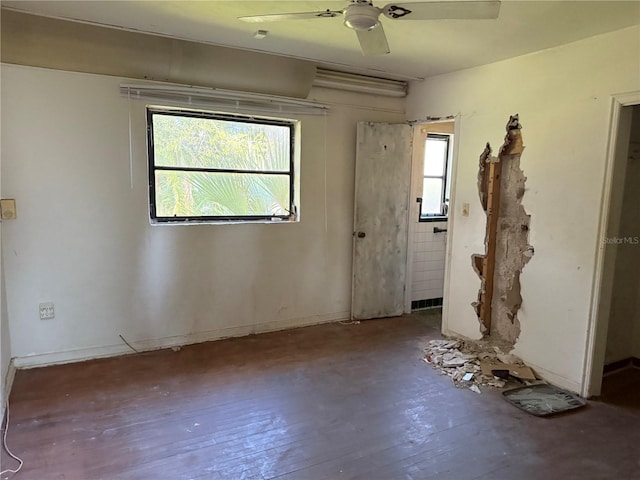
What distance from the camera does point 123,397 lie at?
2830mm

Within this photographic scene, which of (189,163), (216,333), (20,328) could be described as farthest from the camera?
(216,333)

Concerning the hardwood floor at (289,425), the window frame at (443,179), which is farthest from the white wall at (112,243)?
the window frame at (443,179)

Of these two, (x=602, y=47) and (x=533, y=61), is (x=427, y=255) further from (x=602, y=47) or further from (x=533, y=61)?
(x=602, y=47)

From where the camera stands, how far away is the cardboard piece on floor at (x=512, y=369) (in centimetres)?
320

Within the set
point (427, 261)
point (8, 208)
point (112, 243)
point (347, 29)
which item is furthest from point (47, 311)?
point (427, 261)

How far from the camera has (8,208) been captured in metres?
2.98

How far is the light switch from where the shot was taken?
295 cm

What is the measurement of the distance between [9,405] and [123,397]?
68 cm

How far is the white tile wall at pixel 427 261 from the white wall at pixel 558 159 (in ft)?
3.84

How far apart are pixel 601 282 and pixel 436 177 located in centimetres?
258

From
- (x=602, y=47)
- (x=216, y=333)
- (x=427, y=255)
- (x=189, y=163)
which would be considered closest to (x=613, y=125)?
(x=602, y=47)

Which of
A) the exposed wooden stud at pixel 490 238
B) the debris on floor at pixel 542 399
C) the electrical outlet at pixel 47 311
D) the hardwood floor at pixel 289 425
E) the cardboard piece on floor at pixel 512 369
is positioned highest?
the exposed wooden stud at pixel 490 238

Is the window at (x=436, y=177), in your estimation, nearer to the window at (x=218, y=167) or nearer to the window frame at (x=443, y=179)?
the window frame at (x=443, y=179)

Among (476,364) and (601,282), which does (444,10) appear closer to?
(601,282)
